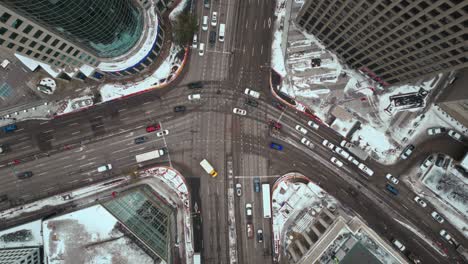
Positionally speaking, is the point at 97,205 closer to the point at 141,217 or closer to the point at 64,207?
the point at 141,217

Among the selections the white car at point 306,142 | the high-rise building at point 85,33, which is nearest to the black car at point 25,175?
the high-rise building at point 85,33

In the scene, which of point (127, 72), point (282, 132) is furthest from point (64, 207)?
point (282, 132)

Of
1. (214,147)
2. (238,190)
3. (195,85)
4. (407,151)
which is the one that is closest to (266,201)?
(238,190)

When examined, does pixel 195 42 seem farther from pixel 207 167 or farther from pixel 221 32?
pixel 207 167

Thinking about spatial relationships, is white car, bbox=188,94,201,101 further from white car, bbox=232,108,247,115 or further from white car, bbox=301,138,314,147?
white car, bbox=301,138,314,147

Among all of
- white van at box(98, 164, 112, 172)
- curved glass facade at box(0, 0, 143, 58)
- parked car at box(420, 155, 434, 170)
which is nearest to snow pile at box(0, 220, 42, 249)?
white van at box(98, 164, 112, 172)

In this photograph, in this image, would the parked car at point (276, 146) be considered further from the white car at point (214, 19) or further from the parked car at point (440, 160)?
the parked car at point (440, 160)
